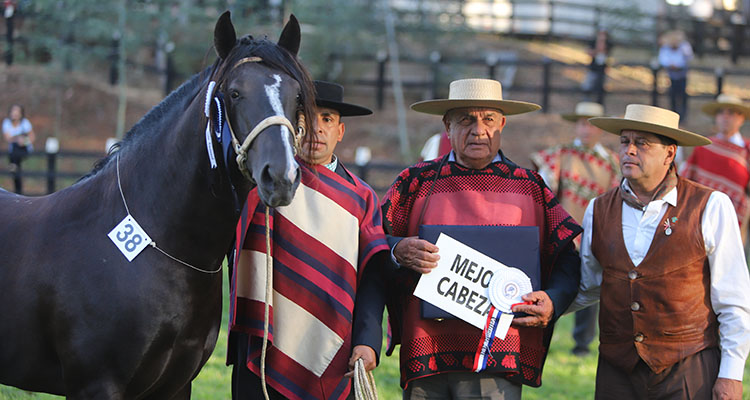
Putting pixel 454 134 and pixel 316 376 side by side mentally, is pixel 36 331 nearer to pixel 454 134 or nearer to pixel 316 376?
pixel 316 376

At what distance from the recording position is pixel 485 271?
11.0 ft

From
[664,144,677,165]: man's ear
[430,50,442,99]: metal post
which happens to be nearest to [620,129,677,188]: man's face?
[664,144,677,165]: man's ear

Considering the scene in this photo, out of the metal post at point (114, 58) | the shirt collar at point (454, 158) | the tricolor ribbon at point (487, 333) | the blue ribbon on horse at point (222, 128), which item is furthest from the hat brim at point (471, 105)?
the metal post at point (114, 58)

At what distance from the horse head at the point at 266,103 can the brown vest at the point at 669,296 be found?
1646mm

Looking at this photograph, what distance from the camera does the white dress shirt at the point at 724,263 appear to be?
10.9ft

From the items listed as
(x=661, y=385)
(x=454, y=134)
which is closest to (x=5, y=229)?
(x=454, y=134)

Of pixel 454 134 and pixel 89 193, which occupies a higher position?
pixel 454 134

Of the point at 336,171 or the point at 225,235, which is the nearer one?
the point at 225,235

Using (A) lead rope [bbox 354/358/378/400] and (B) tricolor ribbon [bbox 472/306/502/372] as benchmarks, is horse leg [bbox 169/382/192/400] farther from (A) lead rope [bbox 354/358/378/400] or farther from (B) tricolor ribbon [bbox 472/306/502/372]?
(B) tricolor ribbon [bbox 472/306/502/372]

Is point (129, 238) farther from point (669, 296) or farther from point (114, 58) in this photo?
point (114, 58)

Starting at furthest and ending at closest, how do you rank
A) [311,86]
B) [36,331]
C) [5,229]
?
[5,229] → [36,331] → [311,86]

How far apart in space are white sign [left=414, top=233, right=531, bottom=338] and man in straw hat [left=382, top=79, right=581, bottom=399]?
6 centimetres

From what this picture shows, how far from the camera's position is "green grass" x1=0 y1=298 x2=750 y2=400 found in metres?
5.54

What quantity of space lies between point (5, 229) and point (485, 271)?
219 cm
